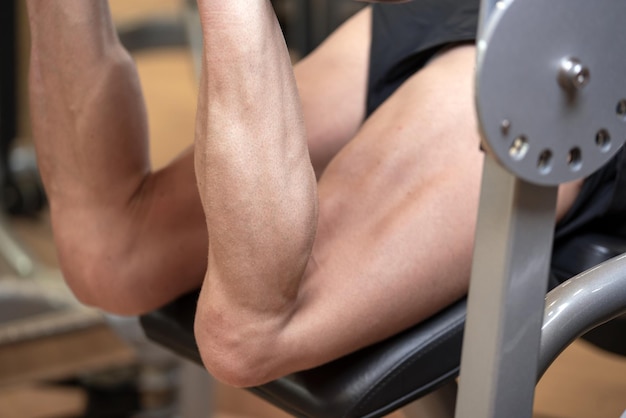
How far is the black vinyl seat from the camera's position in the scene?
0.83 m

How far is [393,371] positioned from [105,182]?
0.35 meters

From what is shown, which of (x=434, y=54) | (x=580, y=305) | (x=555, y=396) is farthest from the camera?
(x=555, y=396)

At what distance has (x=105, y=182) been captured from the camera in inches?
39.4

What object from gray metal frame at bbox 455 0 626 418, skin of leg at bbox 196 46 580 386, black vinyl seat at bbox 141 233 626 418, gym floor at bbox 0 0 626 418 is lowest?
gym floor at bbox 0 0 626 418

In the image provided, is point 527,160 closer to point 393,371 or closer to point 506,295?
point 506,295

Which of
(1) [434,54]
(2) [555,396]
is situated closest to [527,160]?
(1) [434,54]

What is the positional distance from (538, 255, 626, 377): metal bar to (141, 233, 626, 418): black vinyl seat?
125 millimetres

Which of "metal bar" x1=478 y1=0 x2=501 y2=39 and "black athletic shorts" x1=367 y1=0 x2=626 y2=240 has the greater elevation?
"metal bar" x1=478 y1=0 x2=501 y2=39

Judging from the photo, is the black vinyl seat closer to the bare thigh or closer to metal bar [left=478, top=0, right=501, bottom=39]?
the bare thigh

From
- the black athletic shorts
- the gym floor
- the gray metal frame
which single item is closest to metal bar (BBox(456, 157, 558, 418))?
the gray metal frame

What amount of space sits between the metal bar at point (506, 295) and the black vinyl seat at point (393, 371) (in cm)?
13

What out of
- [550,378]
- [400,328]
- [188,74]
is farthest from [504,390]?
[188,74]

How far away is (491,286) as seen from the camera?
672mm

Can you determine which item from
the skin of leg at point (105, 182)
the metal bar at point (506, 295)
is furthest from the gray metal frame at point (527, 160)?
the skin of leg at point (105, 182)
